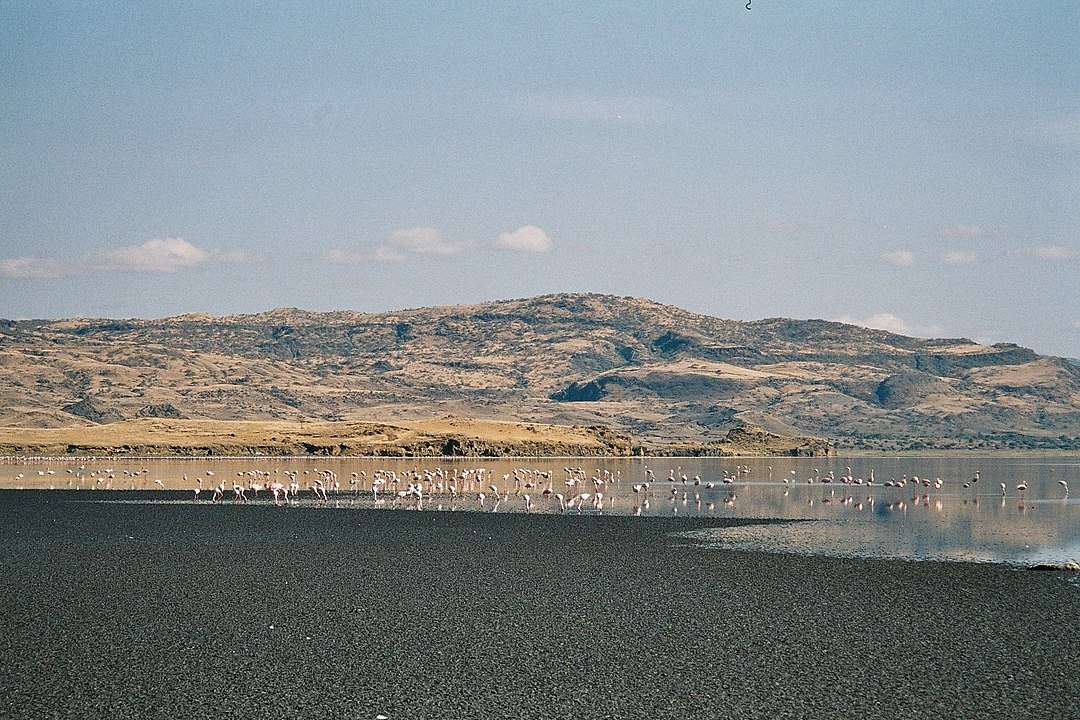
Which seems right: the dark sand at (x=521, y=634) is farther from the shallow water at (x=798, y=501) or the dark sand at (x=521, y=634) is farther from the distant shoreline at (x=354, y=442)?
the distant shoreline at (x=354, y=442)

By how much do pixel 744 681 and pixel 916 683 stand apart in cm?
264

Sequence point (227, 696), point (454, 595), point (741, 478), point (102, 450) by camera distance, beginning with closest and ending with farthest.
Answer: point (227, 696) → point (454, 595) → point (741, 478) → point (102, 450)

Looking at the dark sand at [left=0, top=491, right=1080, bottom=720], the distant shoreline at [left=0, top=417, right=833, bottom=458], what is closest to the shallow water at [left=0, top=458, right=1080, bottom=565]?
the dark sand at [left=0, top=491, right=1080, bottom=720]

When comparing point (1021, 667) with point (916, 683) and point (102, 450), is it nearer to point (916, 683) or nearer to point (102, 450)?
point (916, 683)

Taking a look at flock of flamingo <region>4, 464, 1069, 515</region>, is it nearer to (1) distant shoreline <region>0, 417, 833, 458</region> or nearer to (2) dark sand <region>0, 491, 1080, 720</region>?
(2) dark sand <region>0, 491, 1080, 720</region>

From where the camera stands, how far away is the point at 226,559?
3572 cm

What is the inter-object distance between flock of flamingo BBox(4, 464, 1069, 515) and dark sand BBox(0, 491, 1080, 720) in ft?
73.8

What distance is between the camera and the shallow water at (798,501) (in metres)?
41.1

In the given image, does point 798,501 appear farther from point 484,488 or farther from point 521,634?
point 521,634

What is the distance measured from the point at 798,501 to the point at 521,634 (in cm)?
4370

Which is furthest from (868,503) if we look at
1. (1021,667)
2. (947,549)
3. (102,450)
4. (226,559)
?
(102,450)

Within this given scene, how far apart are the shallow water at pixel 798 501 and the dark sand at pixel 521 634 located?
5.80 meters

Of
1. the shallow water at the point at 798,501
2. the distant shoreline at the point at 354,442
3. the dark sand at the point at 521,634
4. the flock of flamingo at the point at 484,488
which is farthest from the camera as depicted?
the distant shoreline at the point at 354,442

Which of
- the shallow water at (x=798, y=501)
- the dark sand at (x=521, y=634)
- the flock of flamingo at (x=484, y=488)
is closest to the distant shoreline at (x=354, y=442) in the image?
the shallow water at (x=798, y=501)
